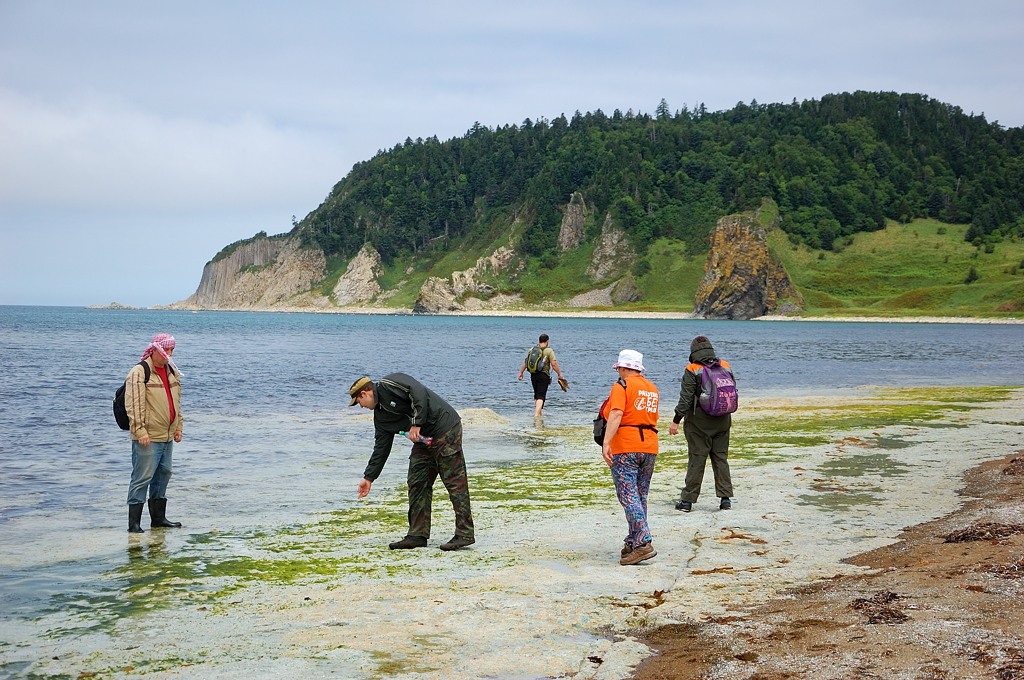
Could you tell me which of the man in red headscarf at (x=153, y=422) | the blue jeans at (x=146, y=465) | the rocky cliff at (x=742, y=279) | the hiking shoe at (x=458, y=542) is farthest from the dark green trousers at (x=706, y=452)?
the rocky cliff at (x=742, y=279)

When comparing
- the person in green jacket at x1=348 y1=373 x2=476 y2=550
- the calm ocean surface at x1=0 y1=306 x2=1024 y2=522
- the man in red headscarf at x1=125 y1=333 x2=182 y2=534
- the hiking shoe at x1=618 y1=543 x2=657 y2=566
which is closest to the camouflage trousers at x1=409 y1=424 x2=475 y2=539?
the person in green jacket at x1=348 y1=373 x2=476 y2=550

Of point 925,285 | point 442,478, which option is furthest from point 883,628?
point 925,285

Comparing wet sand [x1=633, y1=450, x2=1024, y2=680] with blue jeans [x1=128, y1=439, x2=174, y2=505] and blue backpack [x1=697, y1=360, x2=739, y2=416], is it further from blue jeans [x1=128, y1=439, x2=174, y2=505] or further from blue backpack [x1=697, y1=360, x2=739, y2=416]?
blue jeans [x1=128, y1=439, x2=174, y2=505]

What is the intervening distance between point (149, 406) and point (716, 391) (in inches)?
297

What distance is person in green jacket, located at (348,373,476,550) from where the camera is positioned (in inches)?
412

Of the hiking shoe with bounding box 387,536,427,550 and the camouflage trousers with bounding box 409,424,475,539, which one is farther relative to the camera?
the hiking shoe with bounding box 387,536,427,550

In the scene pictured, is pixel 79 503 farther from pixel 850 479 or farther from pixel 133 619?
pixel 850 479

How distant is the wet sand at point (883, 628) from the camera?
20.7 ft

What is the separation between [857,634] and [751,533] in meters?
4.65

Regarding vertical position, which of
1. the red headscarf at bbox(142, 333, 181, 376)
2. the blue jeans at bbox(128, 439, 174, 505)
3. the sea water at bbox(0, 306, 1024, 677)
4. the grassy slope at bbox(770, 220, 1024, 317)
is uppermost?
the grassy slope at bbox(770, 220, 1024, 317)

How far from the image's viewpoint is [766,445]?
20125mm

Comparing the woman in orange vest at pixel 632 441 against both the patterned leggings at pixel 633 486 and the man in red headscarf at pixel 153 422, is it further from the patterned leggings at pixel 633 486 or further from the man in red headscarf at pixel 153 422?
the man in red headscarf at pixel 153 422

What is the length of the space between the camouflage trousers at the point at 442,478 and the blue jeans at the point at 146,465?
3.46 metres

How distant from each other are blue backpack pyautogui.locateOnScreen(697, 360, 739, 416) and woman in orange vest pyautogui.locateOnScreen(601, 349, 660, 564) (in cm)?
265
